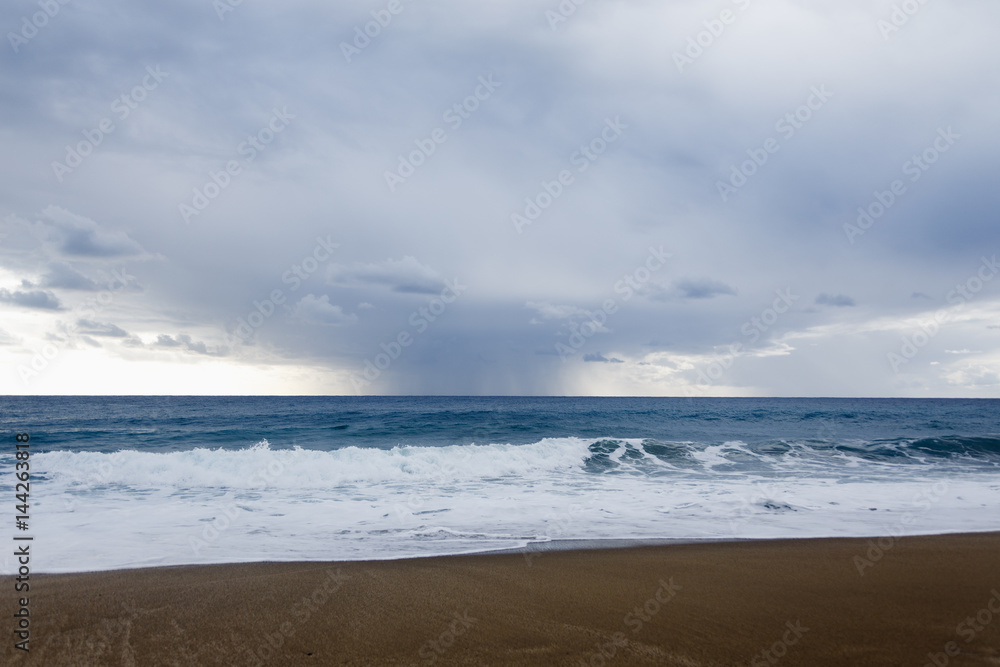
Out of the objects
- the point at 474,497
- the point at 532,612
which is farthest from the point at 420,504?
the point at 532,612

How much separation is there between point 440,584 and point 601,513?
4984mm

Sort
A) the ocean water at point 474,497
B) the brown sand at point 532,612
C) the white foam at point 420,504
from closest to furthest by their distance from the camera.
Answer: the brown sand at point 532,612, the white foam at point 420,504, the ocean water at point 474,497

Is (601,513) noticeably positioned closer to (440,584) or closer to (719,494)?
(719,494)

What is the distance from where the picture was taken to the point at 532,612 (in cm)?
492

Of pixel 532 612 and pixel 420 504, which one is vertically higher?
pixel 532 612

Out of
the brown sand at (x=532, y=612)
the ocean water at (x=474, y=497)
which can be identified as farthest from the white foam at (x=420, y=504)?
the brown sand at (x=532, y=612)

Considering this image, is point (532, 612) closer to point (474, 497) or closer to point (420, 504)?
point (420, 504)

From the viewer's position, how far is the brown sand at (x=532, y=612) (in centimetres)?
411

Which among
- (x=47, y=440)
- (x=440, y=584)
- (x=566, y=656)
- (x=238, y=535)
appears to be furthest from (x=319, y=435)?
(x=566, y=656)

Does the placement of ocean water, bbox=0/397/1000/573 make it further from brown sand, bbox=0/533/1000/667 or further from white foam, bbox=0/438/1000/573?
brown sand, bbox=0/533/1000/667

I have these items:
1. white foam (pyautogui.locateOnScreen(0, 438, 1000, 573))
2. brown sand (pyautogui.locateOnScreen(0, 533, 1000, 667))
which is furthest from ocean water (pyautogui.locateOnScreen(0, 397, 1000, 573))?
brown sand (pyautogui.locateOnScreen(0, 533, 1000, 667))

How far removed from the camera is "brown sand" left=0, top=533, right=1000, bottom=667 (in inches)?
162

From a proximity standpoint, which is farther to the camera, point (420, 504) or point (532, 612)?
point (420, 504)

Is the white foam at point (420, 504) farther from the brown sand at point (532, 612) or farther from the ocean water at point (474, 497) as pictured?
the brown sand at point (532, 612)
